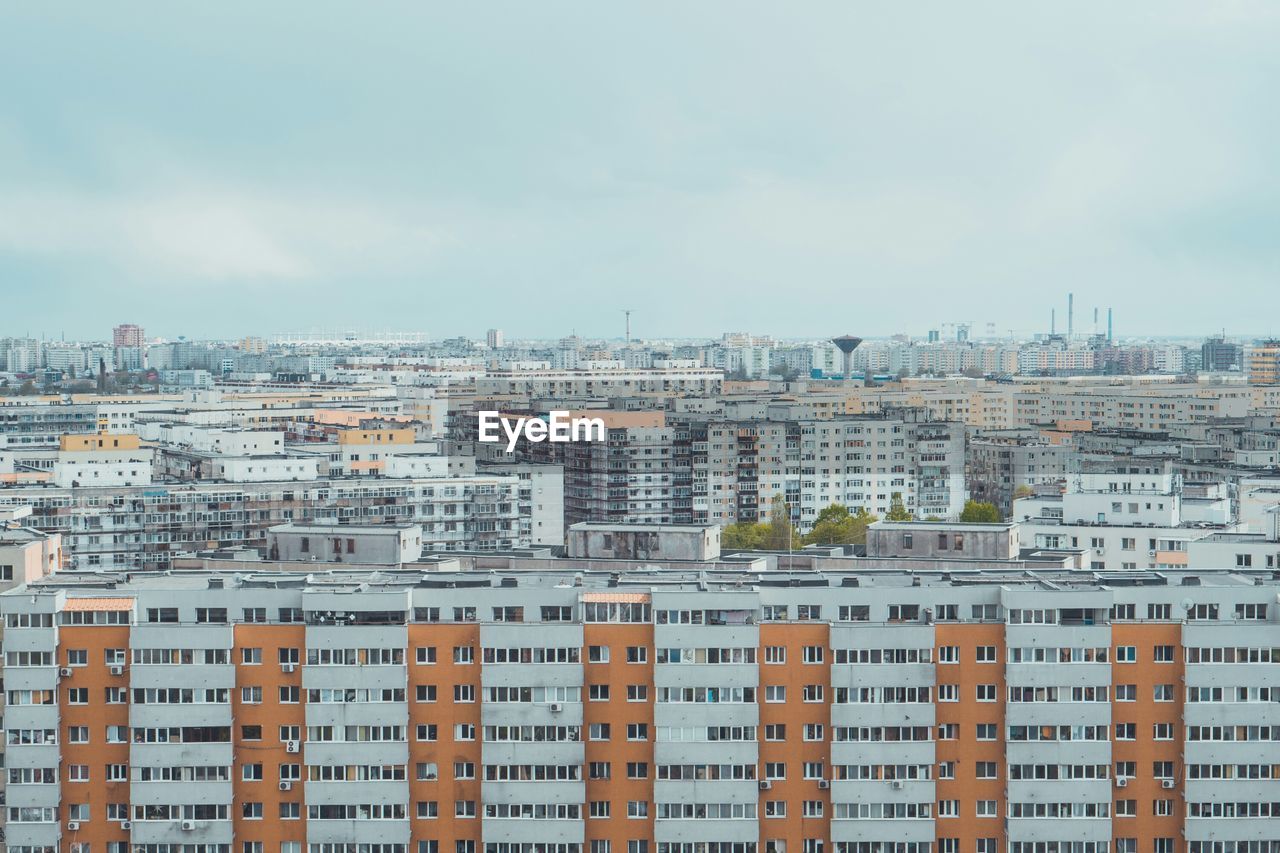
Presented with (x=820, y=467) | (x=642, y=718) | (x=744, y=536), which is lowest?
(x=744, y=536)

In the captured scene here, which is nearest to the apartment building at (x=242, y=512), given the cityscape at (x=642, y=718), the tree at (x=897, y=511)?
the tree at (x=897, y=511)

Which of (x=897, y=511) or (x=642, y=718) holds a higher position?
(x=642, y=718)

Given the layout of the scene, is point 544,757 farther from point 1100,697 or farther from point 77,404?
point 77,404

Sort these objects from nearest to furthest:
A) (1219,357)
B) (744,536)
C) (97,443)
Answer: (744,536) → (97,443) → (1219,357)

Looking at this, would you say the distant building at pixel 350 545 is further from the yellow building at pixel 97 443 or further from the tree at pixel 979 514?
the tree at pixel 979 514

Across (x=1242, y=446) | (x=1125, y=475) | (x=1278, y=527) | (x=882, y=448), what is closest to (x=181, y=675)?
(x=1278, y=527)

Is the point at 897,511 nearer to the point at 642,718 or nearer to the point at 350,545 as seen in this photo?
the point at 350,545

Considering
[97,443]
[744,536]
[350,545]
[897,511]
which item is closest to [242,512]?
[97,443]
